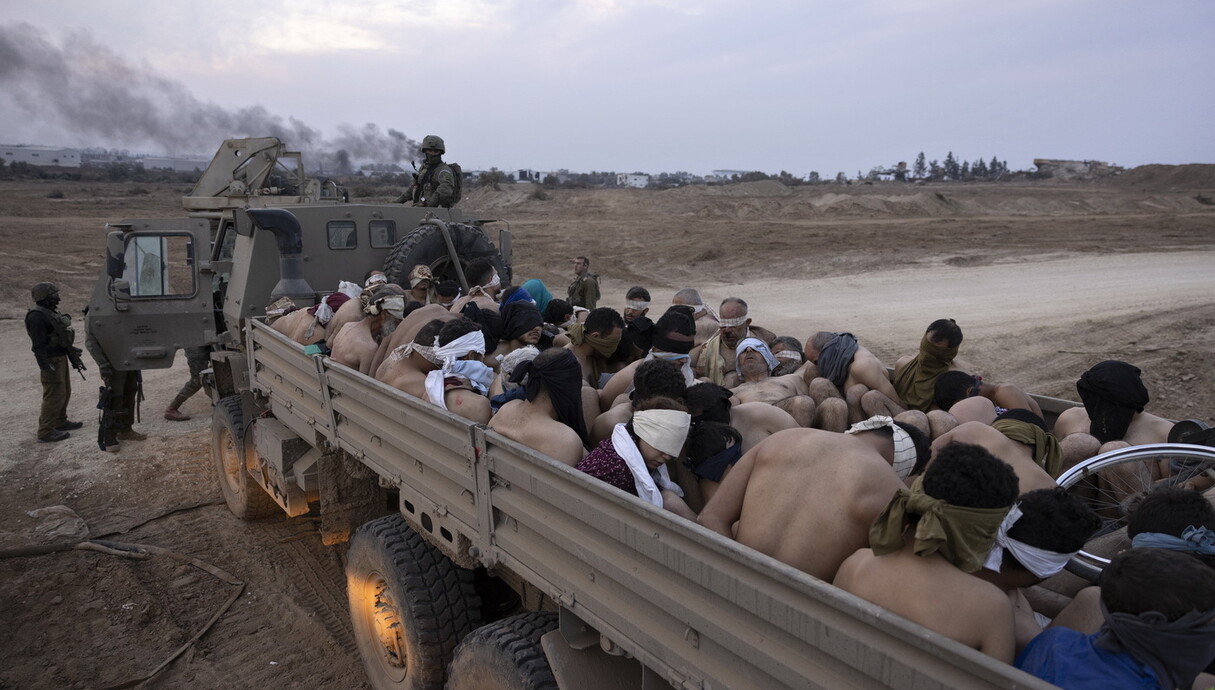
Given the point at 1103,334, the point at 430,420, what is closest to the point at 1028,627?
the point at 430,420

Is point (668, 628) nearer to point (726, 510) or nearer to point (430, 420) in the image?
point (726, 510)

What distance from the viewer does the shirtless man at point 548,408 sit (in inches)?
131

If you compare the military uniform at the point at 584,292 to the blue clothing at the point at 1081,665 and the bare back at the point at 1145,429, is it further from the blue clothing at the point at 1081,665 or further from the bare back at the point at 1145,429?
the blue clothing at the point at 1081,665

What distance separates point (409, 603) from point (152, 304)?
5.83 meters

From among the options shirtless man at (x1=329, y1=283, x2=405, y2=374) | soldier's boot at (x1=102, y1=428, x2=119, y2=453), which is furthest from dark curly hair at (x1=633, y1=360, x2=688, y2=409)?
soldier's boot at (x1=102, y1=428, x2=119, y2=453)

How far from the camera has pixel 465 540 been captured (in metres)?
3.42

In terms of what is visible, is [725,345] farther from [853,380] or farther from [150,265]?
[150,265]

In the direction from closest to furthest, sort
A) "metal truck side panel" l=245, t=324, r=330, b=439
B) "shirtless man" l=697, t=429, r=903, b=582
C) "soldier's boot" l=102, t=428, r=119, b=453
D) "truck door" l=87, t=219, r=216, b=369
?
"shirtless man" l=697, t=429, r=903, b=582 < "metal truck side panel" l=245, t=324, r=330, b=439 < "truck door" l=87, t=219, r=216, b=369 < "soldier's boot" l=102, t=428, r=119, b=453

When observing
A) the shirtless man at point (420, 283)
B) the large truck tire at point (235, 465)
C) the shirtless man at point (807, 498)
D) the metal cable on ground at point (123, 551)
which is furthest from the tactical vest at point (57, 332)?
the shirtless man at point (807, 498)

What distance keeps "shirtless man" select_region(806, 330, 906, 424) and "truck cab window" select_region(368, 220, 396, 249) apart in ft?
14.7

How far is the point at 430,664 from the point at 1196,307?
1235cm

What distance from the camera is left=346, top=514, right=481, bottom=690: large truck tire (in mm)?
3736

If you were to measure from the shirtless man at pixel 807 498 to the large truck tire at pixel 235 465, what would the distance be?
486cm

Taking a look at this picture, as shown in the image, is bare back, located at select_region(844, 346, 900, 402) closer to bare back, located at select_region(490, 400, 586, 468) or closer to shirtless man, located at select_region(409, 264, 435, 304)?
bare back, located at select_region(490, 400, 586, 468)
